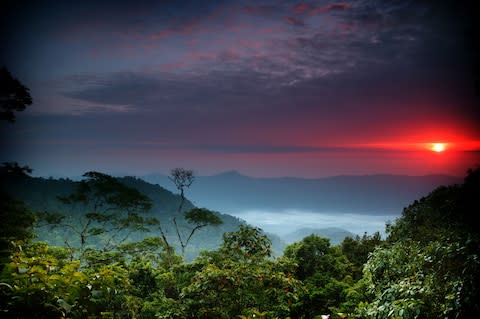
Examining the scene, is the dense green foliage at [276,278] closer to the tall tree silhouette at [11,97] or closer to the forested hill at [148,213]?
the tall tree silhouette at [11,97]

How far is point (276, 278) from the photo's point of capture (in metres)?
8.34

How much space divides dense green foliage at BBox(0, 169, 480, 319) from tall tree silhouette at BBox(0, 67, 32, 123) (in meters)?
4.02

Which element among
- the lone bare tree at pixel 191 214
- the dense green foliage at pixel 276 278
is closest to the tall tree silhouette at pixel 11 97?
the dense green foliage at pixel 276 278

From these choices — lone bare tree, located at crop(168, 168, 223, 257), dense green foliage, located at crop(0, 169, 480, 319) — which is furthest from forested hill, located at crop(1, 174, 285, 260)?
dense green foliage, located at crop(0, 169, 480, 319)

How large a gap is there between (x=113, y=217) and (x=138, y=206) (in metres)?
2.75

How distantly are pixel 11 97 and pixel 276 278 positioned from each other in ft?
43.5

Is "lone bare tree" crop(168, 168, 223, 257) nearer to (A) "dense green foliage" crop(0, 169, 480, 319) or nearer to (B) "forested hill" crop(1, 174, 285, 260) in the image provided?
(A) "dense green foliage" crop(0, 169, 480, 319)

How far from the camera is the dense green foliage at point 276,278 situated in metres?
2.96

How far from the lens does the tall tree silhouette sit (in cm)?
1332

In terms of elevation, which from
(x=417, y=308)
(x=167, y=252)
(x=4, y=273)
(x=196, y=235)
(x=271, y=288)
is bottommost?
(x=196, y=235)

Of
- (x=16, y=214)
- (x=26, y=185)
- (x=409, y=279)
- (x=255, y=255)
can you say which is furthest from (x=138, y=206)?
(x=26, y=185)

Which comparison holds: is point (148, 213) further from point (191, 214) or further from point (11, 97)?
point (11, 97)

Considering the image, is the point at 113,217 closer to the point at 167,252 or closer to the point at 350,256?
the point at 167,252

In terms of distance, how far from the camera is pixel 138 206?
89.1 ft
